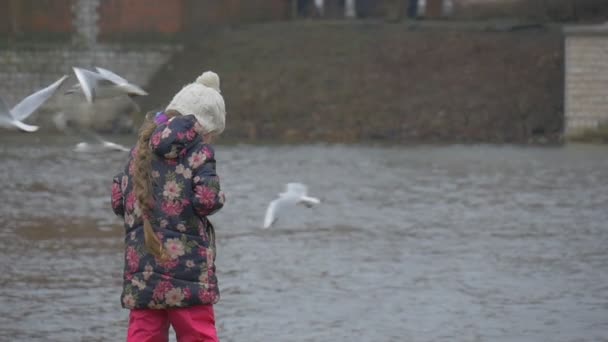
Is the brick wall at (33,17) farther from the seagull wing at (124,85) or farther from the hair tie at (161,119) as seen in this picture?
the hair tie at (161,119)

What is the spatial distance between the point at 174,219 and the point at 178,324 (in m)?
0.46

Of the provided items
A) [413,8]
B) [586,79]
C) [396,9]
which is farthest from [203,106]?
[413,8]

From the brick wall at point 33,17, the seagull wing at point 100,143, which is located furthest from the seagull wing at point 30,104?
the brick wall at point 33,17

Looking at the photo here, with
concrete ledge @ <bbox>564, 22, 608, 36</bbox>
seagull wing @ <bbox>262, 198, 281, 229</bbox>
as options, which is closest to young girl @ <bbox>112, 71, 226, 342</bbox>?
seagull wing @ <bbox>262, 198, 281, 229</bbox>

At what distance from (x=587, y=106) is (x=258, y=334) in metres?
22.7

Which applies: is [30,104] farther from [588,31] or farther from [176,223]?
[588,31]

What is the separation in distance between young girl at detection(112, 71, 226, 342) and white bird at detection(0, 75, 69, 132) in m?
1.32

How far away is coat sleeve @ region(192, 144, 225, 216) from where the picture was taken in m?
5.48

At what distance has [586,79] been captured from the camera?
98.1 ft

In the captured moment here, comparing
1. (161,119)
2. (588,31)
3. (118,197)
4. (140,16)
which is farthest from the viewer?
(140,16)

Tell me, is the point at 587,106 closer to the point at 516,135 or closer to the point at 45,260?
the point at 516,135

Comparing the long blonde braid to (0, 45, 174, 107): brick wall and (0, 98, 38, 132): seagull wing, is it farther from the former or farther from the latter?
(0, 45, 174, 107): brick wall

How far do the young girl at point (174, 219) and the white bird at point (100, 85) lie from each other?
3.59ft

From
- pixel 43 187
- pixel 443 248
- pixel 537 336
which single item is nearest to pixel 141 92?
pixel 537 336
